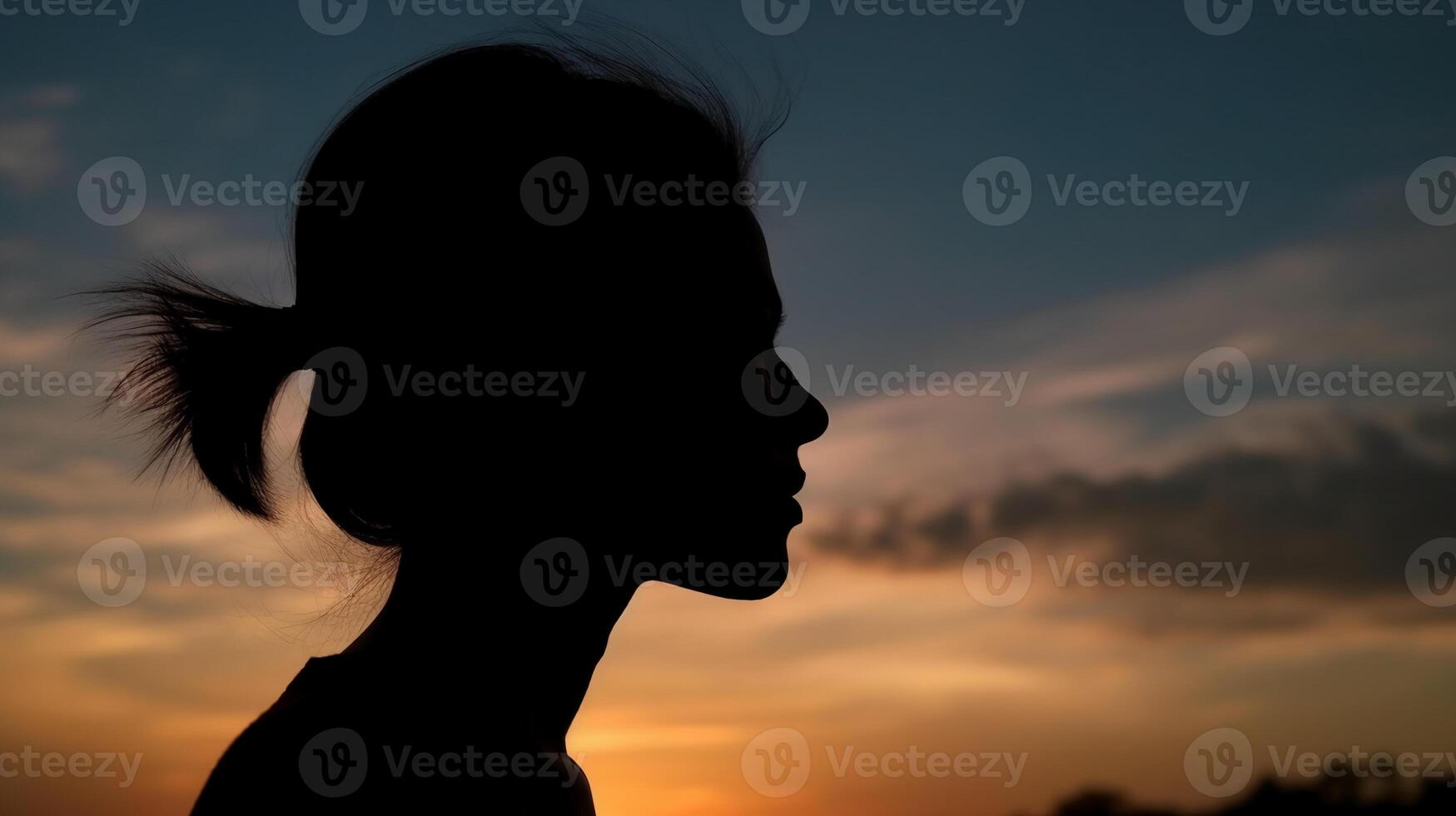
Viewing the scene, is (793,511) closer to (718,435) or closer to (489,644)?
(718,435)

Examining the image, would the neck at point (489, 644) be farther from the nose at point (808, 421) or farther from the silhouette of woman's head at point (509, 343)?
the nose at point (808, 421)

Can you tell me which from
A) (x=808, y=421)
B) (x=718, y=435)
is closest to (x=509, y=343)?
(x=718, y=435)

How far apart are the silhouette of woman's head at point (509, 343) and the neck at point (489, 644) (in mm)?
67

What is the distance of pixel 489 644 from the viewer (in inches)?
116

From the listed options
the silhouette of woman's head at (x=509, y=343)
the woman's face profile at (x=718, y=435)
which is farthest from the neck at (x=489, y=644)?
the woman's face profile at (x=718, y=435)

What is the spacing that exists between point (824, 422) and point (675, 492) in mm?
567

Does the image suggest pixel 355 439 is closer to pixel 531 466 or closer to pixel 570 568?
pixel 531 466

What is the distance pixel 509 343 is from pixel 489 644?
2.66 ft

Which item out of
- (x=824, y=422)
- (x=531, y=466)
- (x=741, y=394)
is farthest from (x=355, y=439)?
(x=824, y=422)

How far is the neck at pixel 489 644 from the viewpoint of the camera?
2.80 metres

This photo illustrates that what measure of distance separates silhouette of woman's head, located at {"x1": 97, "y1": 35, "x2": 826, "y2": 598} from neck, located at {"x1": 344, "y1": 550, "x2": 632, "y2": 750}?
67mm

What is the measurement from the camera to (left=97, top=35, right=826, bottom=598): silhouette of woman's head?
2.99m

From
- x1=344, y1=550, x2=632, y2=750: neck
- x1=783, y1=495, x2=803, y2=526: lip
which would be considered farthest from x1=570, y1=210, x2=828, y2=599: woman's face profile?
x1=344, y1=550, x2=632, y2=750: neck

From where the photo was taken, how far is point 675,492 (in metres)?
3.20
